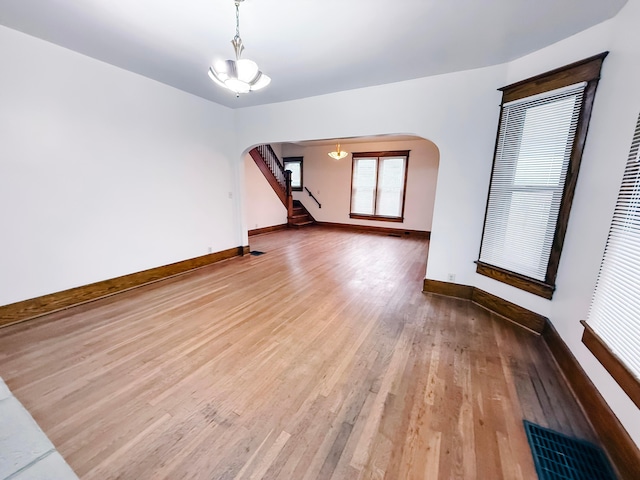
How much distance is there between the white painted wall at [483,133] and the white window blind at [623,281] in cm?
15

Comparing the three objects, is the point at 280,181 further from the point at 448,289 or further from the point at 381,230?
the point at 448,289

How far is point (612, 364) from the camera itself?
4.97 feet

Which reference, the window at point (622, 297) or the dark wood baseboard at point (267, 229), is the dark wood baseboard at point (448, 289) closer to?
the window at point (622, 297)

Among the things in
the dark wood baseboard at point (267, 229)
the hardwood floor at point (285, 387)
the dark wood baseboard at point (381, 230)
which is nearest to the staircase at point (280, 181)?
the dark wood baseboard at point (267, 229)

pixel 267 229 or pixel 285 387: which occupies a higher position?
pixel 267 229

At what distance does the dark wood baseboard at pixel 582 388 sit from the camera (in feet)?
4.35

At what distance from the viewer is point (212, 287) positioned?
368cm

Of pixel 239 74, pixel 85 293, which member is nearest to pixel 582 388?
pixel 239 74

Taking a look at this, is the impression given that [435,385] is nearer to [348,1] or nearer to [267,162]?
[348,1]

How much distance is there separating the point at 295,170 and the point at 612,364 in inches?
357

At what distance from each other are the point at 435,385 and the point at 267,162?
7385mm

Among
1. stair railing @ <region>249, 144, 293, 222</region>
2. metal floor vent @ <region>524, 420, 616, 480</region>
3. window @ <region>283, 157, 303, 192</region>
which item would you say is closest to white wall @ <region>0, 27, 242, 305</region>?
stair railing @ <region>249, 144, 293, 222</region>

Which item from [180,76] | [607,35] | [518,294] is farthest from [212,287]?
[607,35]

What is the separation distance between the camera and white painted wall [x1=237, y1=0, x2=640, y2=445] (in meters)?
1.82
